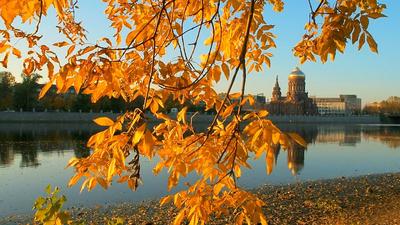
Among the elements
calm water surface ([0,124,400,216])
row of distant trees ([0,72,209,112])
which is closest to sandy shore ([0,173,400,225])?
calm water surface ([0,124,400,216])

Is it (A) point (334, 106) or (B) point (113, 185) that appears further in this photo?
(A) point (334, 106)

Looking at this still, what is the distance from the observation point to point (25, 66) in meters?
2.00

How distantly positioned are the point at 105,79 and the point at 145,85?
526mm

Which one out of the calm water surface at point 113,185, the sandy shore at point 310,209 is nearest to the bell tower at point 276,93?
the calm water surface at point 113,185

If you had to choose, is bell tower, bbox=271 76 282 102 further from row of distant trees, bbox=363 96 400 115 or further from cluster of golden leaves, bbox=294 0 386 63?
cluster of golden leaves, bbox=294 0 386 63

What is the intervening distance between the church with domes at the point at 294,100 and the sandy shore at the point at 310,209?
113597 mm

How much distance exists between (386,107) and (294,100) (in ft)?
135

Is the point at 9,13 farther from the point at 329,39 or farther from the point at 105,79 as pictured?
the point at 329,39

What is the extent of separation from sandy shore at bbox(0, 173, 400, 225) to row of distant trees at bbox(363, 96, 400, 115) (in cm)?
14110

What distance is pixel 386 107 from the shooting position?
15200 centimetres

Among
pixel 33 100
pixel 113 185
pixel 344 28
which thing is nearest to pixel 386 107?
pixel 33 100

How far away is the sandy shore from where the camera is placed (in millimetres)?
9859

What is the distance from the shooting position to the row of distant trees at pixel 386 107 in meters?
148

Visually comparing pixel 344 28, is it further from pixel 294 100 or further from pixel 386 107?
pixel 386 107
